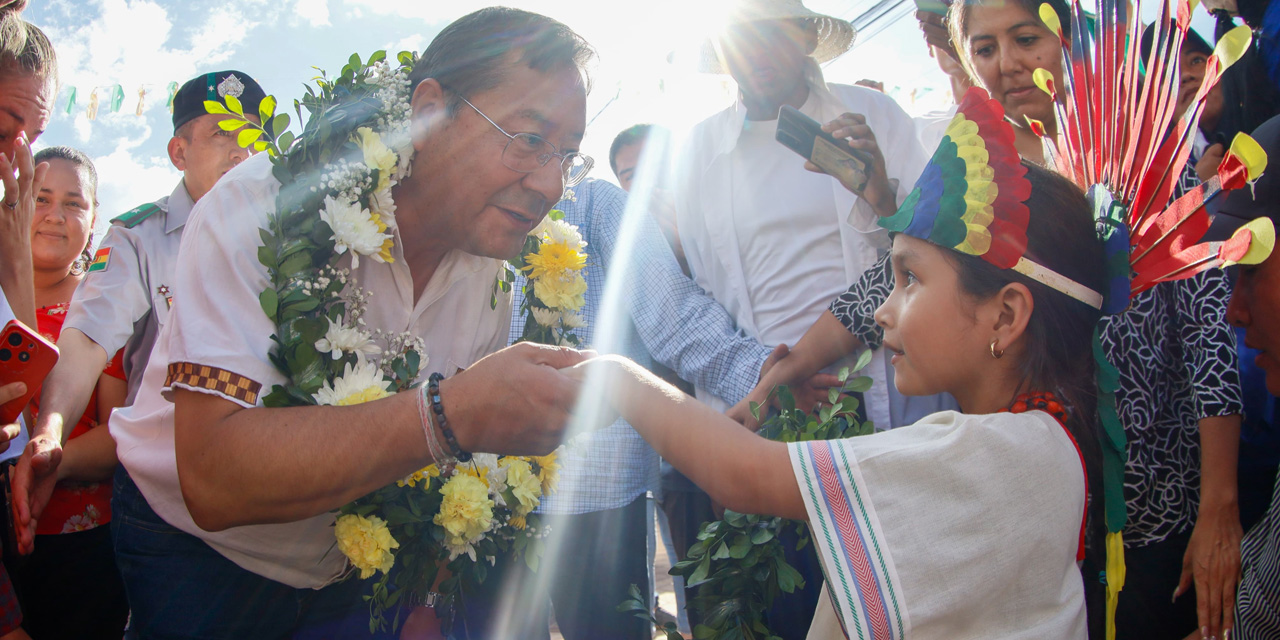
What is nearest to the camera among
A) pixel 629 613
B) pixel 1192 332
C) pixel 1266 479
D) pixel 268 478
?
pixel 268 478

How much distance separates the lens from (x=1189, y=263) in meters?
1.71

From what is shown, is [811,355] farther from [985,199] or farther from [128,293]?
[128,293]

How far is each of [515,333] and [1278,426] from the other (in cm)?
281

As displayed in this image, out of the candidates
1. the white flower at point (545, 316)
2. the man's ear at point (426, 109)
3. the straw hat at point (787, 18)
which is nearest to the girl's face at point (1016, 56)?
the straw hat at point (787, 18)

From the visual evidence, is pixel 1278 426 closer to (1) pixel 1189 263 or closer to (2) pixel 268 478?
(1) pixel 1189 263

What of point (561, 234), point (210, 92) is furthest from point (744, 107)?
point (210, 92)

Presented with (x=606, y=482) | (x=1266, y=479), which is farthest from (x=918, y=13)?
(x=606, y=482)

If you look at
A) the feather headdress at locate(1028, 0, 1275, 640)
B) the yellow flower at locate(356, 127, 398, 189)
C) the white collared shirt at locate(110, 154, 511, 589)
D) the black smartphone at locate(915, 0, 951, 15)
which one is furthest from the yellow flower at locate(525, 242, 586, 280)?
the black smartphone at locate(915, 0, 951, 15)

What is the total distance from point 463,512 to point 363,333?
0.55m

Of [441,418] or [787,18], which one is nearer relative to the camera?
[441,418]

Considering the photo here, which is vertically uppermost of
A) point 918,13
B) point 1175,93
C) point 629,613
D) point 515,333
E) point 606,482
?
point 918,13

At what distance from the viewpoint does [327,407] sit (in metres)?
1.75

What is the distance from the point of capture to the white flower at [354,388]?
6.14 feet

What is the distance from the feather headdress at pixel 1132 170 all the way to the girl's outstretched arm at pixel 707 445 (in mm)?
851
